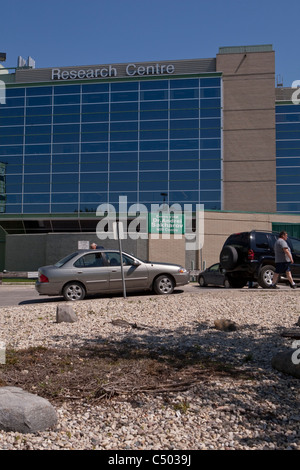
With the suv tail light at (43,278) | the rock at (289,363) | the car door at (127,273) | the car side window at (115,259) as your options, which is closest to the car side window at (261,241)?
the car door at (127,273)

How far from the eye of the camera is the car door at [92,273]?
1310cm

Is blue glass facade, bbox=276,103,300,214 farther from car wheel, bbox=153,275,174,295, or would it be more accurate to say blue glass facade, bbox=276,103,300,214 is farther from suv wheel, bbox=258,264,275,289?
car wheel, bbox=153,275,174,295

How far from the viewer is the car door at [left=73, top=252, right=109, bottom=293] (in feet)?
43.0

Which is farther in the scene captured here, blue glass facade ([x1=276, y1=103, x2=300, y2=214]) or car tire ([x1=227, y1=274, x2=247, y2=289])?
blue glass facade ([x1=276, y1=103, x2=300, y2=214])

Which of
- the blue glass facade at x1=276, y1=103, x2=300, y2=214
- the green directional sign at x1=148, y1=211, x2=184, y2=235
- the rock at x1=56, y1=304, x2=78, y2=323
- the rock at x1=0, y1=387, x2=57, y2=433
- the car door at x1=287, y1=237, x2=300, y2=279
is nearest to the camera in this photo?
the rock at x1=0, y1=387, x2=57, y2=433

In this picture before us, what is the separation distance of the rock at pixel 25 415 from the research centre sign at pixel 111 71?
39588mm

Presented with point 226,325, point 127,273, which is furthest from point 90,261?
point 226,325

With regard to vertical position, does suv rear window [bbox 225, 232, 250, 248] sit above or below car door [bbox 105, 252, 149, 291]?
above

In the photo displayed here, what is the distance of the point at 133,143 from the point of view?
128 feet

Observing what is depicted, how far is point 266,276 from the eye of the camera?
14148mm

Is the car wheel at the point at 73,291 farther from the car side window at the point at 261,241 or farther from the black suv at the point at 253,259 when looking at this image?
the car side window at the point at 261,241

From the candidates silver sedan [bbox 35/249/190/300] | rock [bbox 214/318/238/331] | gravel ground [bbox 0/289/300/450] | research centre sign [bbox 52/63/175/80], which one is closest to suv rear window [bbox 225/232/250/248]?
silver sedan [bbox 35/249/190/300]
